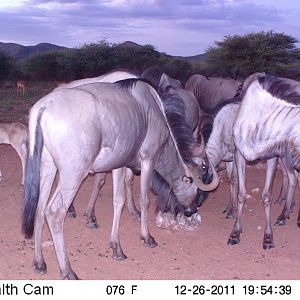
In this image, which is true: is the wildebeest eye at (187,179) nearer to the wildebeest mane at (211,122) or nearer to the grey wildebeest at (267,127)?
the grey wildebeest at (267,127)

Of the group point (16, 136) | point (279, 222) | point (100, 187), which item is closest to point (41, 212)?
point (100, 187)

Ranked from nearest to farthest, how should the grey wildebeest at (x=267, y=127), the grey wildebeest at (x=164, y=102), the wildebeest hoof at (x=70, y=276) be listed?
the wildebeest hoof at (x=70, y=276) < the grey wildebeest at (x=267, y=127) < the grey wildebeest at (x=164, y=102)

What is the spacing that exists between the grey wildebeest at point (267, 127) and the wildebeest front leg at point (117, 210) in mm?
1457

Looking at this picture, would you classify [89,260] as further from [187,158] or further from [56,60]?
[56,60]

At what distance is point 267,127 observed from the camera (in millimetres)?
5980

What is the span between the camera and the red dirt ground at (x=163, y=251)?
539cm

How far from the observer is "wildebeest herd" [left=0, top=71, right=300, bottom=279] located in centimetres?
482

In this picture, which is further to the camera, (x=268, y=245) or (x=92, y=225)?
(x=92, y=225)

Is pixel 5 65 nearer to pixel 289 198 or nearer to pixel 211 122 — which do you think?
pixel 211 122

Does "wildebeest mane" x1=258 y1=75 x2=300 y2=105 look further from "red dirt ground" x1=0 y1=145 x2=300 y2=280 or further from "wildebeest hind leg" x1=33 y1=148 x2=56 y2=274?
"wildebeest hind leg" x1=33 y1=148 x2=56 y2=274

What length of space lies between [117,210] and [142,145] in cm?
81

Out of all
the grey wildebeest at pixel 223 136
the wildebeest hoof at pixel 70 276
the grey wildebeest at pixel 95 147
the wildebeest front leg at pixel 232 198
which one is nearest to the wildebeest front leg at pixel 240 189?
the grey wildebeest at pixel 95 147

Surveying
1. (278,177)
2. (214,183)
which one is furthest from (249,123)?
(278,177)

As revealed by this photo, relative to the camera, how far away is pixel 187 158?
6.34m
